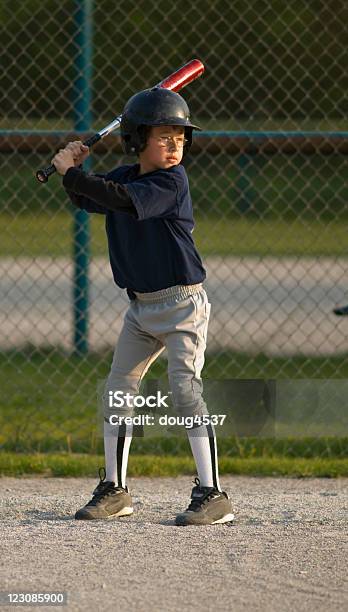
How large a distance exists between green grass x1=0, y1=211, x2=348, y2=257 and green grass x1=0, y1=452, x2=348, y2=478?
22.7ft

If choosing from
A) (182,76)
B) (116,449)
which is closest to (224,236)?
(182,76)

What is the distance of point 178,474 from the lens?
5613 mm

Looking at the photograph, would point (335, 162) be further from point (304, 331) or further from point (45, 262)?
point (45, 262)

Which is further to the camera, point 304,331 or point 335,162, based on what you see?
point 335,162

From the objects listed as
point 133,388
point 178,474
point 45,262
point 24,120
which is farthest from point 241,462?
point 45,262

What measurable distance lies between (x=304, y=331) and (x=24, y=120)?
3581 millimetres

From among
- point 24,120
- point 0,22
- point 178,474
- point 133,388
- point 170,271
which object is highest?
point 0,22

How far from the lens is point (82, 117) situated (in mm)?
6090

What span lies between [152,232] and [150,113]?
413 mm

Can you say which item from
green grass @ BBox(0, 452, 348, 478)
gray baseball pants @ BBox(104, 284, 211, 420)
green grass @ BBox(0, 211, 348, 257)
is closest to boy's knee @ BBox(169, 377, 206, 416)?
gray baseball pants @ BBox(104, 284, 211, 420)

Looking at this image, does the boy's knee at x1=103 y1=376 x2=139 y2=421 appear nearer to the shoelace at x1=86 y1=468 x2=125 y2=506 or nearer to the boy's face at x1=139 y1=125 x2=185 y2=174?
the shoelace at x1=86 y1=468 x2=125 y2=506

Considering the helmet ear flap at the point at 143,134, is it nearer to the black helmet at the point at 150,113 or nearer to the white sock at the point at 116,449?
the black helmet at the point at 150,113

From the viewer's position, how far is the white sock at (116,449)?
4.74 m

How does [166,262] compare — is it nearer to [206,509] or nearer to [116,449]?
[116,449]
